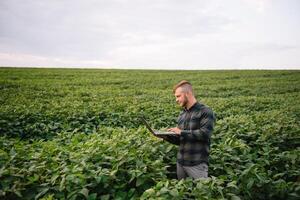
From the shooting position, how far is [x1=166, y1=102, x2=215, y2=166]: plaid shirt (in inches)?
174

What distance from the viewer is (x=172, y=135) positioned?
14.8 ft

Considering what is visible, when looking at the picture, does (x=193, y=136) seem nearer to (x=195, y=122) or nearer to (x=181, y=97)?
(x=195, y=122)

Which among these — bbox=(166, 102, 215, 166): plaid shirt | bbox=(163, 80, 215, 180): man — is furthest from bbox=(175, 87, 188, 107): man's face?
bbox=(166, 102, 215, 166): plaid shirt

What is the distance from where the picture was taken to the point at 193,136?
14.5 ft

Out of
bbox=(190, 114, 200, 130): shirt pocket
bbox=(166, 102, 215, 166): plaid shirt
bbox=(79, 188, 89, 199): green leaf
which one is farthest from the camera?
bbox=(190, 114, 200, 130): shirt pocket

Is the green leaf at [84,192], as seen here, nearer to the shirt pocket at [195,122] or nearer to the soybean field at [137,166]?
the soybean field at [137,166]

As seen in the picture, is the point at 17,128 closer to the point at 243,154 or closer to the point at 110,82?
the point at 243,154

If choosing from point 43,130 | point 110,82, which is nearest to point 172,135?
point 43,130

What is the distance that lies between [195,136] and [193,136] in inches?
1.1

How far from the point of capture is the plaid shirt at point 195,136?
441cm

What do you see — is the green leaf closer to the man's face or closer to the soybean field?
the soybean field

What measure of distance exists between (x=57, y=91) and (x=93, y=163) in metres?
15.7

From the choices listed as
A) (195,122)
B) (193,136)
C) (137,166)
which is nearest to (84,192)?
(137,166)

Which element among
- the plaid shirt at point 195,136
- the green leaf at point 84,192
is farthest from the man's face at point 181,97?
the green leaf at point 84,192
